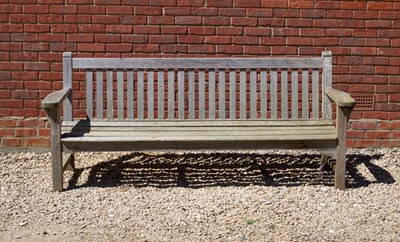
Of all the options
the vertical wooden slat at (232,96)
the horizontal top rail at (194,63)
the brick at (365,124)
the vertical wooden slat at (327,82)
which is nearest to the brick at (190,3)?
the horizontal top rail at (194,63)

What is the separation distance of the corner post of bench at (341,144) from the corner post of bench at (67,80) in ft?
7.32

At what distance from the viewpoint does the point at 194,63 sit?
544cm

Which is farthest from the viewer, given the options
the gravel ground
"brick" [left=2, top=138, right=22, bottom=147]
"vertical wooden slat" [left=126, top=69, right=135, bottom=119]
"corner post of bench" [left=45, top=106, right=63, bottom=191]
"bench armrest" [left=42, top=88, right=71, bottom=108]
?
"brick" [left=2, top=138, right=22, bottom=147]

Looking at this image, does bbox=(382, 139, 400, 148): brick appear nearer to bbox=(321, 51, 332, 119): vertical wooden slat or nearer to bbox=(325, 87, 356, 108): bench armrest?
bbox=(321, 51, 332, 119): vertical wooden slat

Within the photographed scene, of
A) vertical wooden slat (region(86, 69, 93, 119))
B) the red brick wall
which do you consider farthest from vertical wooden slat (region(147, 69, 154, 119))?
the red brick wall

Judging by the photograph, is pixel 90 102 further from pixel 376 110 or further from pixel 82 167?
pixel 376 110

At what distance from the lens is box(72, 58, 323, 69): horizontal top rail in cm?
539

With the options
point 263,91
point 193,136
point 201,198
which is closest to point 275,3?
point 263,91

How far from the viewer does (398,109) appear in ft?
20.5

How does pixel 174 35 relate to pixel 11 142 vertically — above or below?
above

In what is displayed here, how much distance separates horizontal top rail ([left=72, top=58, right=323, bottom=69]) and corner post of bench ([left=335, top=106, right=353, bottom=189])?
702mm

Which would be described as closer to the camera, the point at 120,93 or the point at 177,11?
the point at 120,93

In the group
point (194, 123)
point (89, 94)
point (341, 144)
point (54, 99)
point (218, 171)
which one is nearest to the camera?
point (54, 99)

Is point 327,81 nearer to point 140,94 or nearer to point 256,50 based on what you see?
point 256,50
